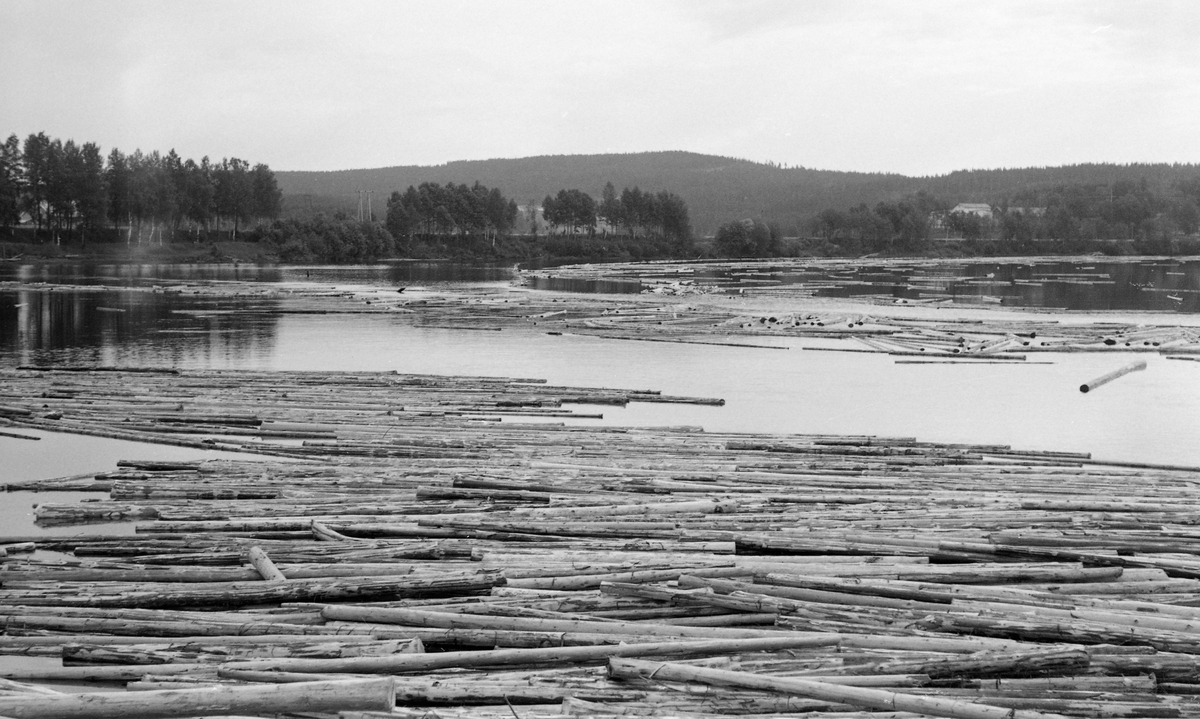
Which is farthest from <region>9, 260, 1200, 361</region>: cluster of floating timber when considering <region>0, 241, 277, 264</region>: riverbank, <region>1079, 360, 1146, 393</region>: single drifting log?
<region>0, 241, 277, 264</region>: riverbank

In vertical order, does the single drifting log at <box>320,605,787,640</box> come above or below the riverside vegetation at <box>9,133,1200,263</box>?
below

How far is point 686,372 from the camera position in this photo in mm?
22094

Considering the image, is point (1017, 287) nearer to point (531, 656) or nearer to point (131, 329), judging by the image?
point (131, 329)

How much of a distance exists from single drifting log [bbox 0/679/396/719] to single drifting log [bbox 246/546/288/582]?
197cm

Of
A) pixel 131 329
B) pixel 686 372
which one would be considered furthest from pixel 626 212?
pixel 686 372

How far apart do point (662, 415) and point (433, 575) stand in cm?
989

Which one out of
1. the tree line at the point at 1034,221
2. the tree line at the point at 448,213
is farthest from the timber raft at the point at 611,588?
the tree line at the point at 1034,221

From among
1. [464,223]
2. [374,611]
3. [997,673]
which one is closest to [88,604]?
[374,611]

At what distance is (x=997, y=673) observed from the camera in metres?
5.53

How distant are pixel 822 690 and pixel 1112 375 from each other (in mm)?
18258

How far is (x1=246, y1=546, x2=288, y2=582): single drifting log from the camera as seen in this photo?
23.5ft

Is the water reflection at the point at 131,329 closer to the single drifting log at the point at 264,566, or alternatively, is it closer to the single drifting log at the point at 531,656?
the single drifting log at the point at 264,566

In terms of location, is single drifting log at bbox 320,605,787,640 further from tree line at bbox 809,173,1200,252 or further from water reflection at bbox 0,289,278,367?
tree line at bbox 809,173,1200,252

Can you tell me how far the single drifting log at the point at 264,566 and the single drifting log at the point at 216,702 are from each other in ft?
6.45
